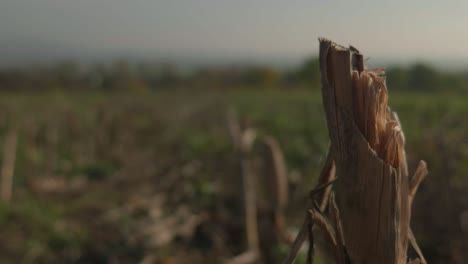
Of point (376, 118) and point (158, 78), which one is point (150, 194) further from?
point (158, 78)

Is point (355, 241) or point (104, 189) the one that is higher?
point (355, 241)

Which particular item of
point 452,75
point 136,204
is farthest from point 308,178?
point 452,75

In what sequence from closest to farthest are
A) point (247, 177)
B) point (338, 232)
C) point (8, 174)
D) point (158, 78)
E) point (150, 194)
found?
point (338, 232) < point (247, 177) < point (150, 194) < point (8, 174) < point (158, 78)

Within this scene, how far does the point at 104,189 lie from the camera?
6.57 metres

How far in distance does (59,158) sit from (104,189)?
2.78m

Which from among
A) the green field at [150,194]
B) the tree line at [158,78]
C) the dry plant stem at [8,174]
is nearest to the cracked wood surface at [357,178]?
the tree line at [158,78]

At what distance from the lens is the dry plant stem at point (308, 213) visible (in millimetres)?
894

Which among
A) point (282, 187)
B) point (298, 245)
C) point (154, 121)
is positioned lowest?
point (154, 121)

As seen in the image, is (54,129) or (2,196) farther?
(54,129)

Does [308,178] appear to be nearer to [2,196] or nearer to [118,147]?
[2,196]

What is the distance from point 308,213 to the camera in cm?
91

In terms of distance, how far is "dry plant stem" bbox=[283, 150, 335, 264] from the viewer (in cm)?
89

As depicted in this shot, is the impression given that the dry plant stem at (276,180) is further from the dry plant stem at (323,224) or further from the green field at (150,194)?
the dry plant stem at (323,224)

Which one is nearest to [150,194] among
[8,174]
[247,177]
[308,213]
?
[8,174]
